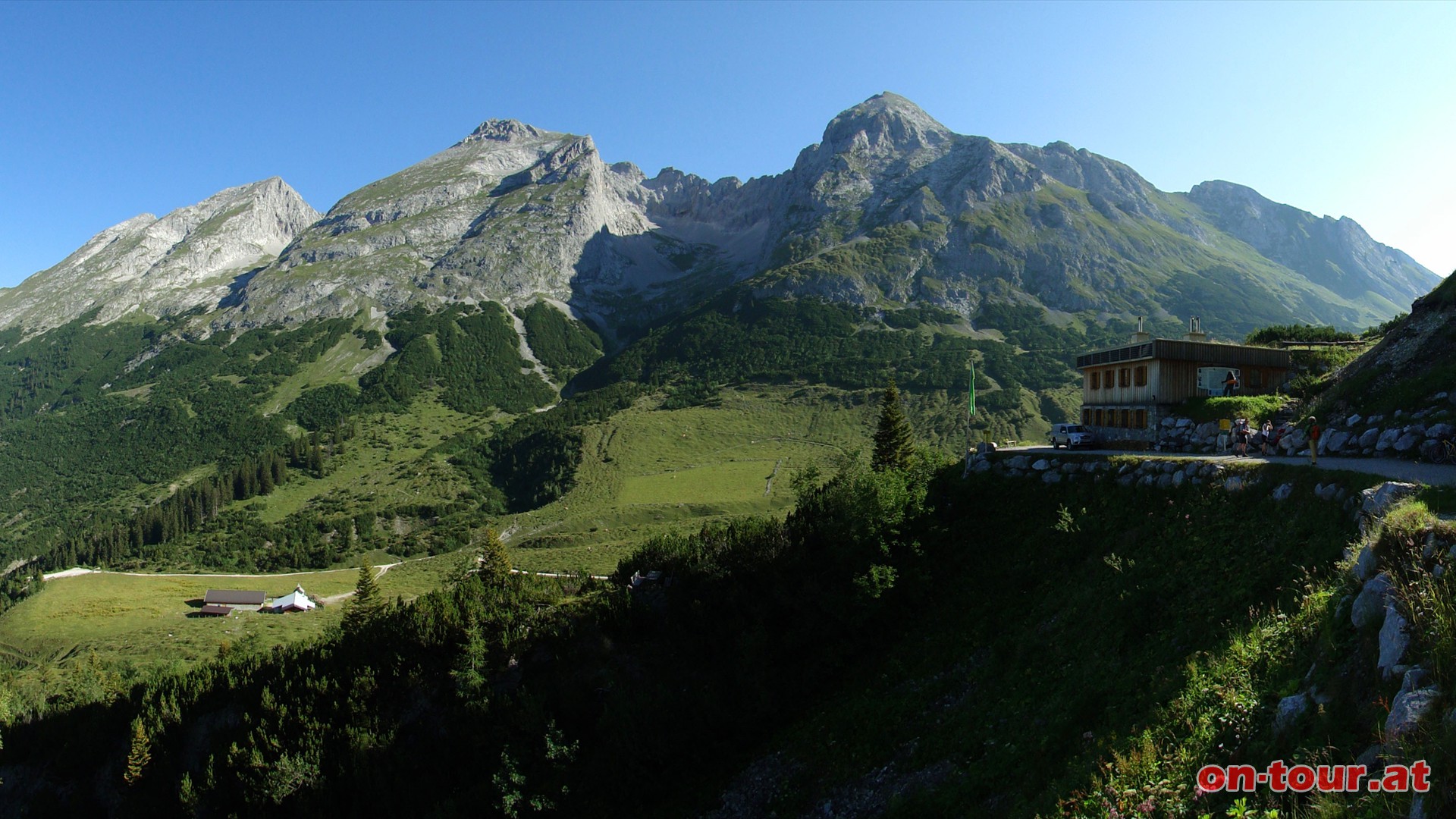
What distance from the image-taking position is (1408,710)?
798cm

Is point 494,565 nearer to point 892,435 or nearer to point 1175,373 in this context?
point 892,435

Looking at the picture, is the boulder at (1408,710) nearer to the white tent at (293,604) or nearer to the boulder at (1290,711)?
the boulder at (1290,711)

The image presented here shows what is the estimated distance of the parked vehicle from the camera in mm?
37844

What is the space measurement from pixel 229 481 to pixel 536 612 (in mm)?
209002

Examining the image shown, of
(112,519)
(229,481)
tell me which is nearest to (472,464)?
(229,481)

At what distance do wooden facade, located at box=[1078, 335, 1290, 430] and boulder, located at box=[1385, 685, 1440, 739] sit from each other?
102 ft

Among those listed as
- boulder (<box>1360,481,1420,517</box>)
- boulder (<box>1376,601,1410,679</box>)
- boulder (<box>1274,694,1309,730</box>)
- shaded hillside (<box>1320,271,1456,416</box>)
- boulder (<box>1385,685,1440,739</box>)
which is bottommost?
boulder (<box>1274,694,1309,730</box>)

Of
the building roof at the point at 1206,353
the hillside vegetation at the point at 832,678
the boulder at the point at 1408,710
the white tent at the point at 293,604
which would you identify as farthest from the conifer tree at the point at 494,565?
the white tent at the point at 293,604

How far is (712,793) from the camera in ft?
79.4

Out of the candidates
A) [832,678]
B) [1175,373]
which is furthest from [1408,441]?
[832,678]

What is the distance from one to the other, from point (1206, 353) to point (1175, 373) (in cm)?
198

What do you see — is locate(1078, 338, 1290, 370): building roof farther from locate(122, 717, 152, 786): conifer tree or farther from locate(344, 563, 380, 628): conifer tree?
locate(122, 717, 152, 786): conifer tree

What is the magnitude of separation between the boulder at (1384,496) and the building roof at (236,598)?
118 metres

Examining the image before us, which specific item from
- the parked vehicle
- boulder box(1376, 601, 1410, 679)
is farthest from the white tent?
boulder box(1376, 601, 1410, 679)
